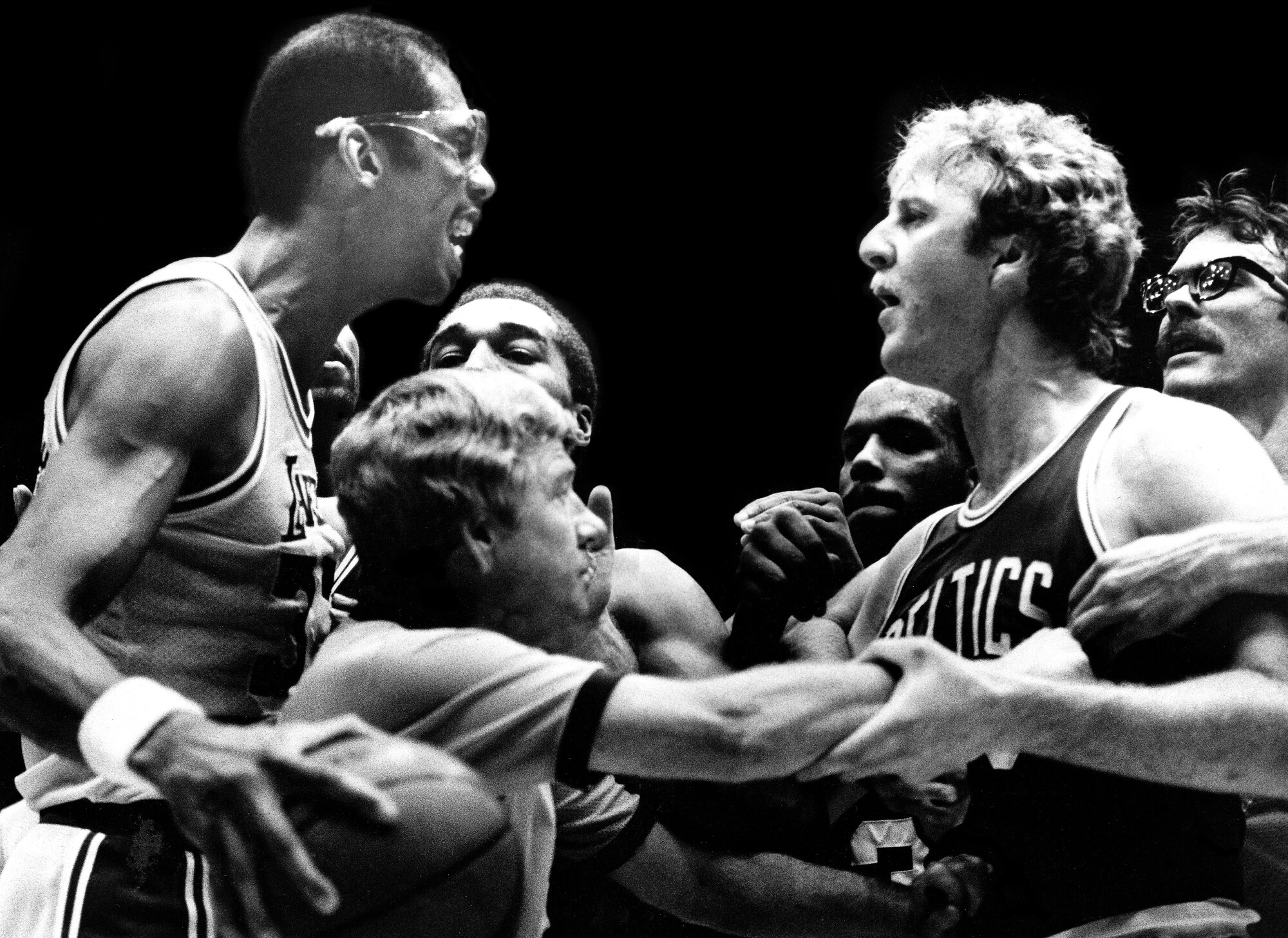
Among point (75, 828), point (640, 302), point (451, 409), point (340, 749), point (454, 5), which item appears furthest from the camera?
point (640, 302)

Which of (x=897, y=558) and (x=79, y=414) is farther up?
(x=79, y=414)

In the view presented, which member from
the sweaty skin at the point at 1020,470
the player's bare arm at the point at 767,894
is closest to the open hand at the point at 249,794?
the sweaty skin at the point at 1020,470

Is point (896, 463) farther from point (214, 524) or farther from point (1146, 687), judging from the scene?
point (214, 524)

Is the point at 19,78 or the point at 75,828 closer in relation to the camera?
the point at 75,828

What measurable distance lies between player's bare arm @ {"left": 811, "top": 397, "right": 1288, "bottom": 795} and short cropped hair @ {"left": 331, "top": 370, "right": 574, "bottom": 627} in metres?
0.47

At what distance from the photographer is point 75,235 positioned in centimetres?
332

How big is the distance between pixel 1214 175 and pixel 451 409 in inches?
93.5

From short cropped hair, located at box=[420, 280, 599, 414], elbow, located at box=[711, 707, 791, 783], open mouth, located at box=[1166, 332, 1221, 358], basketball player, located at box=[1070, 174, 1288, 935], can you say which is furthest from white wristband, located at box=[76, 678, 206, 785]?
open mouth, located at box=[1166, 332, 1221, 358]

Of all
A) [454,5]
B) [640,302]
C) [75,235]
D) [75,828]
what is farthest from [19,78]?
[75,828]

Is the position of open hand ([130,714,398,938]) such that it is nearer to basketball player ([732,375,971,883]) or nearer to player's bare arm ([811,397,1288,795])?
player's bare arm ([811,397,1288,795])

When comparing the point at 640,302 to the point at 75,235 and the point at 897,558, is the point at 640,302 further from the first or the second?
the point at 897,558

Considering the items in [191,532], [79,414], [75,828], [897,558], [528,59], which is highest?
[528,59]

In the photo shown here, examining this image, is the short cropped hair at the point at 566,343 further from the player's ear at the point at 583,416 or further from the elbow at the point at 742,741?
the elbow at the point at 742,741

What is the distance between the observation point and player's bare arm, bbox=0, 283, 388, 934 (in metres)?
1.51
